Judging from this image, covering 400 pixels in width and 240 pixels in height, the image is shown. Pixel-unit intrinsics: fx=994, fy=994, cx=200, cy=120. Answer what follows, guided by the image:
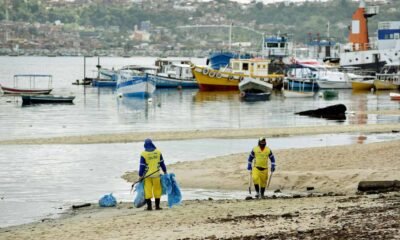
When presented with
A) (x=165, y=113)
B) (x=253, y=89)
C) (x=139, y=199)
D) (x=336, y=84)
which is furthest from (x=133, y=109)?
(x=139, y=199)

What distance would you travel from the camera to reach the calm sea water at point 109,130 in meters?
25.5

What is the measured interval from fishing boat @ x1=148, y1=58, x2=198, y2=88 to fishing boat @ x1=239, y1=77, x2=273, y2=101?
1535 centimetres

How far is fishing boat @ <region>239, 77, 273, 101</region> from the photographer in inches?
3199

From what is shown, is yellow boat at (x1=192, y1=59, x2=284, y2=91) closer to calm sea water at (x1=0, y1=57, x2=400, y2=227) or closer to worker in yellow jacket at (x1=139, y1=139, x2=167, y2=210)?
calm sea water at (x1=0, y1=57, x2=400, y2=227)

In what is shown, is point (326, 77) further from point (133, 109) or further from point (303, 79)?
point (133, 109)

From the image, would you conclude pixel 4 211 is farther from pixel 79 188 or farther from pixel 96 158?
pixel 96 158

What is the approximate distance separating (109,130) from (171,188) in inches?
1081

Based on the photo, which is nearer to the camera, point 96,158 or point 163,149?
point 96,158

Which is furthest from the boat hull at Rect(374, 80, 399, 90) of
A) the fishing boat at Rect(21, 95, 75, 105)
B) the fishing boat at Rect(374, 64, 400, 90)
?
the fishing boat at Rect(21, 95, 75, 105)

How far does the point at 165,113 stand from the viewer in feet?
205

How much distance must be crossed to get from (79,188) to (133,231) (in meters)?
9.12

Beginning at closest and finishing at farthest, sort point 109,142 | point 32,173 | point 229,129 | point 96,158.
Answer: point 32,173
point 96,158
point 109,142
point 229,129

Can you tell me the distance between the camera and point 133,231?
17.6 meters

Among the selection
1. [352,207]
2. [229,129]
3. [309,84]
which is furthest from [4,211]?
[309,84]
